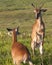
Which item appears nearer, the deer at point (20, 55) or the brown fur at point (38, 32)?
the deer at point (20, 55)

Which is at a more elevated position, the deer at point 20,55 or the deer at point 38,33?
the deer at point 20,55

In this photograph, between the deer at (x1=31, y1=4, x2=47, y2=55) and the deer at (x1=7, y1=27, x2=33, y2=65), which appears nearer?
the deer at (x1=7, y1=27, x2=33, y2=65)

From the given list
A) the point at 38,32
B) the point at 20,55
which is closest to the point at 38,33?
the point at 38,32

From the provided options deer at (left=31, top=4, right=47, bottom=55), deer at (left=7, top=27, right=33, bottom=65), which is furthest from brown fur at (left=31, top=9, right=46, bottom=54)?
deer at (left=7, top=27, right=33, bottom=65)

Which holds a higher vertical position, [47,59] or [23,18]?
[47,59]

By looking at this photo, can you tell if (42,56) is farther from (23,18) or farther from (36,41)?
(23,18)

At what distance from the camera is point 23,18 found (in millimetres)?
53625

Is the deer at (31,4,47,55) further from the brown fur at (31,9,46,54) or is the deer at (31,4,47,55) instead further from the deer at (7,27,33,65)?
the deer at (7,27,33,65)

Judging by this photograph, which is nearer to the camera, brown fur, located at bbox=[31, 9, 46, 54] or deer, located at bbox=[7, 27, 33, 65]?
deer, located at bbox=[7, 27, 33, 65]

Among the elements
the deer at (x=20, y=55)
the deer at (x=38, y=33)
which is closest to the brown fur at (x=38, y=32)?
the deer at (x=38, y=33)

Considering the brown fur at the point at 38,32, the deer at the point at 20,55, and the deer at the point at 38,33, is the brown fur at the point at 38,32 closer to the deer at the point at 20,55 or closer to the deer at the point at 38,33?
the deer at the point at 38,33

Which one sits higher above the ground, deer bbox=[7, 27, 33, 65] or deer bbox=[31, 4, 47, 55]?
deer bbox=[7, 27, 33, 65]

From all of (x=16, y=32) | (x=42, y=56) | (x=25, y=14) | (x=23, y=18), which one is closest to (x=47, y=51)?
(x=42, y=56)

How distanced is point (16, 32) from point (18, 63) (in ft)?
5.47
